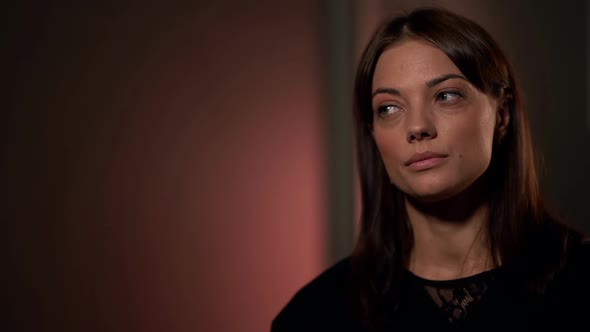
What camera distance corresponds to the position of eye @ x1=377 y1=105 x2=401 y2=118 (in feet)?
3.88

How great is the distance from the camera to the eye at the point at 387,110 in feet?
3.88

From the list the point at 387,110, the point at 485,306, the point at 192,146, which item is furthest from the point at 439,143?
the point at 192,146

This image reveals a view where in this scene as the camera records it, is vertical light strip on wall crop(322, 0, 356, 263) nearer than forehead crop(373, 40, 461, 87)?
No

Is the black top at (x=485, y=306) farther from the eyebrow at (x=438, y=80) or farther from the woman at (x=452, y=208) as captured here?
the eyebrow at (x=438, y=80)

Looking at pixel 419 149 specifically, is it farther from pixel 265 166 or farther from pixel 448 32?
pixel 265 166

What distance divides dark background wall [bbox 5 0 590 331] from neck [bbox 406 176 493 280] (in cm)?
41

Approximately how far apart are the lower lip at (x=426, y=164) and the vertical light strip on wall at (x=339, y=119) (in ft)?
2.38

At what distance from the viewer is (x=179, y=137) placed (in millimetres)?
1467

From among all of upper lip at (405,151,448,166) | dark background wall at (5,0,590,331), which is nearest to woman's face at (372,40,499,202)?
upper lip at (405,151,448,166)

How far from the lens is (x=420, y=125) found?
1.10 m

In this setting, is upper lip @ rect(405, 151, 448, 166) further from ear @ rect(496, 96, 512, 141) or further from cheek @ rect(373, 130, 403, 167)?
ear @ rect(496, 96, 512, 141)

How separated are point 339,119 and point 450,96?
2.48ft

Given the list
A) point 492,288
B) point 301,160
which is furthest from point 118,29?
point 492,288

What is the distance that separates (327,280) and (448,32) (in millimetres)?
612
